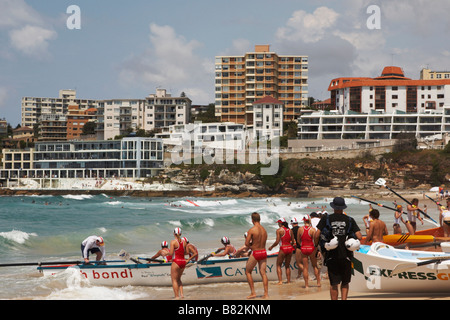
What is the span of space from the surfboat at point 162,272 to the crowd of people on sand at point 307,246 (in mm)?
254

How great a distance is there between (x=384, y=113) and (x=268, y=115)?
65.4 ft

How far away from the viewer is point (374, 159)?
77.0 m

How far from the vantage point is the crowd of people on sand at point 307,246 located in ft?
24.8

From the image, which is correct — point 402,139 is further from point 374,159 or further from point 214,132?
point 214,132

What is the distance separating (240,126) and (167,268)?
82.8m

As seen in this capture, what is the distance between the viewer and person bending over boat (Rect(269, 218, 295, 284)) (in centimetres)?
1192

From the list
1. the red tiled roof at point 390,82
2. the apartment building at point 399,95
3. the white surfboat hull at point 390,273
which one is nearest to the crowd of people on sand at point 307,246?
the white surfboat hull at point 390,273

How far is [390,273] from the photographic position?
961 cm

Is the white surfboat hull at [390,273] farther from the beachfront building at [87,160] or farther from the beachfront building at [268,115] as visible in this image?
the beachfront building at [268,115]

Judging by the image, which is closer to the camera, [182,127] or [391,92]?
[391,92]

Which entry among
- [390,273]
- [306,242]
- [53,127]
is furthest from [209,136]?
[390,273]

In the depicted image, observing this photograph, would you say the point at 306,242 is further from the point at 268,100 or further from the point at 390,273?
the point at 268,100

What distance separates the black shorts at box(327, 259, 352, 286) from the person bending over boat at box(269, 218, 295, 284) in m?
4.05

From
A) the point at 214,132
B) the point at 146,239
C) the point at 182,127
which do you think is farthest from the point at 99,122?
the point at 146,239
